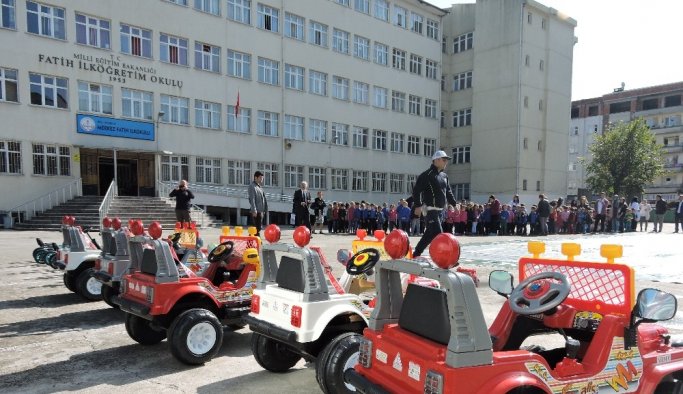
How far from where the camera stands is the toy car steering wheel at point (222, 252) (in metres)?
5.76

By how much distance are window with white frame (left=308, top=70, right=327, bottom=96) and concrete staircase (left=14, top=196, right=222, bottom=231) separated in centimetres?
1269

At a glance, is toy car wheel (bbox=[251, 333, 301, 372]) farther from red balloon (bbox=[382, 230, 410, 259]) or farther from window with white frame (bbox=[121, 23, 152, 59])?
window with white frame (bbox=[121, 23, 152, 59])

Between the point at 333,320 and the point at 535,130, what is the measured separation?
3890 centimetres

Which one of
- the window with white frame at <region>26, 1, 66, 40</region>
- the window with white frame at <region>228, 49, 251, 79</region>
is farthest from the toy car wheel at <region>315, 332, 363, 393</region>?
the window with white frame at <region>228, 49, 251, 79</region>

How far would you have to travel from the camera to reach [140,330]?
17.0ft

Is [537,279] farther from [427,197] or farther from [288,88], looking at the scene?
[288,88]

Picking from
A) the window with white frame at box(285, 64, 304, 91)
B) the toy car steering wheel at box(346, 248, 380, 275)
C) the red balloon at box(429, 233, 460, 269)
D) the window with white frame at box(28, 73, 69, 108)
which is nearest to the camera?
the red balloon at box(429, 233, 460, 269)

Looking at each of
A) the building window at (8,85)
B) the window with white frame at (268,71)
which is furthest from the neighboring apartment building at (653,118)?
the building window at (8,85)

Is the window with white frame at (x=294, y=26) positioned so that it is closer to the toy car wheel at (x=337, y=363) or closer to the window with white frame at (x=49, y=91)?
the window with white frame at (x=49, y=91)

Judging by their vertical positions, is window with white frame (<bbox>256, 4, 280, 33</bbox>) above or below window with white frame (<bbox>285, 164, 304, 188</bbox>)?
above

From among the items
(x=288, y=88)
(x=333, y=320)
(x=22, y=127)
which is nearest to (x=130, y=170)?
(x=22, y=127)

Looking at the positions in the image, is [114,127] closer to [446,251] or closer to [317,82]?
[317,82]

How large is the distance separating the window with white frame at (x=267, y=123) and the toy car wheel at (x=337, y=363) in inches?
1074

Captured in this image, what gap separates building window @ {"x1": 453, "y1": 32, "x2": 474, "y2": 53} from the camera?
4144 cm
